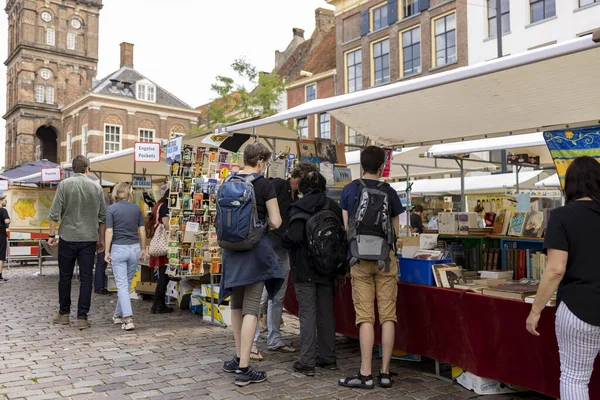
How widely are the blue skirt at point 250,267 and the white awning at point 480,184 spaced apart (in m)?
11.0

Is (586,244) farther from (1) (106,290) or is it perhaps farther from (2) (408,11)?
(2) (408,11)

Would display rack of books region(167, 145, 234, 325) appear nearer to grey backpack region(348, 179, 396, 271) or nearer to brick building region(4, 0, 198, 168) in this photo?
grey backpack region(348, 179, 396, 271)

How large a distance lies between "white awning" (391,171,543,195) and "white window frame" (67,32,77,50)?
124ft

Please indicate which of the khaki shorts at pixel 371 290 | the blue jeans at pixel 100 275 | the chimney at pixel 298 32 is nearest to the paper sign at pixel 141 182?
the blue jeans at pixel 100 275

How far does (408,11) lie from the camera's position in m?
24.1

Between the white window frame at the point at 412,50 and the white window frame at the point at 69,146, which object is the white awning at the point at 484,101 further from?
the white window frame at the point at 69,146

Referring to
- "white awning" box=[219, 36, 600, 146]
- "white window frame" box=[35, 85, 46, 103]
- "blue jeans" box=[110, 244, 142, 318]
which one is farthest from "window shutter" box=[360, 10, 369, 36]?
"white window frame" box=[35, 85, 46, 103]

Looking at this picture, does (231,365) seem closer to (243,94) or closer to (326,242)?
(326,242)

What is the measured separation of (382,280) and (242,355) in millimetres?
1253

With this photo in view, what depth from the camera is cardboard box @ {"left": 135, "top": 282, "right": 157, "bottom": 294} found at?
26.5 feet

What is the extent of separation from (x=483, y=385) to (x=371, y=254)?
126 centimetres

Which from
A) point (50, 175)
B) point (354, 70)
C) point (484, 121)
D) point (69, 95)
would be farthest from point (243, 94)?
point (69, 95)

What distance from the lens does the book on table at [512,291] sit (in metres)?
3.59

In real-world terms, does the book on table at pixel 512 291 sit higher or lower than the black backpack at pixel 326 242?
lower
